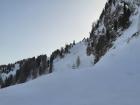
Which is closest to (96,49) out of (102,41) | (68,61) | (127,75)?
A: (102,41)

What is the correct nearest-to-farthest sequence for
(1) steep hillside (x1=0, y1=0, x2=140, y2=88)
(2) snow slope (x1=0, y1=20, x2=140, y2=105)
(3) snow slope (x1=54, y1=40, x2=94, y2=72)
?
(2) snow slope (x1=0, y1=20, x2=140, y2=105) < (1) steep hillside (x1=0, y1=0, x2=140, y2=88) < (3) snow slope (x1=54, y1=40, x2=94, y2=72)

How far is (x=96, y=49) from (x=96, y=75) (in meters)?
75.7

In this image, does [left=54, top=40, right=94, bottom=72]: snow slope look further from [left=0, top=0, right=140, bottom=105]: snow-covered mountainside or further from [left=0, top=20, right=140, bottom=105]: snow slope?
[left=0, top=20, right=140, bottom=105]: snow slope

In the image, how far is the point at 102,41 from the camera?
91.7 m

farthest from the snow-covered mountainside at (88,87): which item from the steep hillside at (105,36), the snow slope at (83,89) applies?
the steep hillside at (105,36)

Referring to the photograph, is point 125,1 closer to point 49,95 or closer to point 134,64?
point 134,64

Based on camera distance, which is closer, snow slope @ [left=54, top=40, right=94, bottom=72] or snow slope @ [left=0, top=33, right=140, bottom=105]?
snow slope @ [left=0, top=33, right=140, bottom=105]

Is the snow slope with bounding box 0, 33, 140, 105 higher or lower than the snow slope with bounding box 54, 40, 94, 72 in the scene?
lower

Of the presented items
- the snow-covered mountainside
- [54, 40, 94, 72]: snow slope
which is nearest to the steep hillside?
[54, 40, 94, 72]: snow slope

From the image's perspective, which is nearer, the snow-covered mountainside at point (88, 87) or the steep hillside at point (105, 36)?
the snow-covered mountainside at point (88, 87)

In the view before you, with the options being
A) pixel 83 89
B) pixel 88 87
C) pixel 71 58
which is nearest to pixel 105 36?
pixel 88 87

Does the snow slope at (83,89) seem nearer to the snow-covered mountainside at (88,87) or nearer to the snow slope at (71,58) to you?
the snow-covered mountainside at (88,87)

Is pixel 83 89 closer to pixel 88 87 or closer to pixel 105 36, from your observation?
pixel 88 87

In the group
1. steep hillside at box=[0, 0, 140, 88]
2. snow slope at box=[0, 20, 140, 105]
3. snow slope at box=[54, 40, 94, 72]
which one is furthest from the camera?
snow slope at box=[54, 40, 94, 72]
